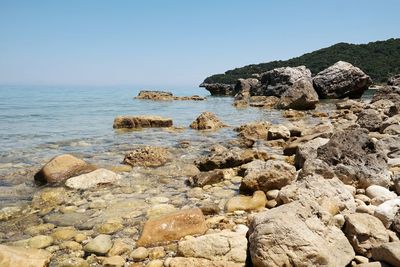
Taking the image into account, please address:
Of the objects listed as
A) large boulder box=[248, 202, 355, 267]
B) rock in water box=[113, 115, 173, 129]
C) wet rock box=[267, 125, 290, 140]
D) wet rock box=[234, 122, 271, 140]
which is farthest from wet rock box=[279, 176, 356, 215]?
rock in water box=[113, 115, 173, 129]

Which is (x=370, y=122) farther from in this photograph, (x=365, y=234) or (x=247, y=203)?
(x=365, y=234)

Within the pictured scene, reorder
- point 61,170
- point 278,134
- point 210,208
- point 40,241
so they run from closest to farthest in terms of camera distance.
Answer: point 40,241 → point 210,208 → point 61,170 → point 278,134

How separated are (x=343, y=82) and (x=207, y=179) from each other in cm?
3395

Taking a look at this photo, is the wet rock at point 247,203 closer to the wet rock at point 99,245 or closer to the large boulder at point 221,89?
the wet rock at point 99,245

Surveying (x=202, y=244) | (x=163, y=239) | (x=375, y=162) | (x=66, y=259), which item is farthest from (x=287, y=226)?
(x=375, y=162)

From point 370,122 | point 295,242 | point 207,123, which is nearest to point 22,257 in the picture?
point 295,242

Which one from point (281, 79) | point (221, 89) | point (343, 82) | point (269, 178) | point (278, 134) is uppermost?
point (281, 79)

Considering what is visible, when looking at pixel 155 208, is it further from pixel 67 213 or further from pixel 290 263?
pixel 290 263

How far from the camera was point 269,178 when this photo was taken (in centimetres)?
608

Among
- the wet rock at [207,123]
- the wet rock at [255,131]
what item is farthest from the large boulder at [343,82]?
the wet rock at [255,131]

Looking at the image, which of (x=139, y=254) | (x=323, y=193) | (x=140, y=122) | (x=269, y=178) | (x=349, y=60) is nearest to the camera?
(x=139, y=254)

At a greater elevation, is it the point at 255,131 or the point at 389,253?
the point at 389,253

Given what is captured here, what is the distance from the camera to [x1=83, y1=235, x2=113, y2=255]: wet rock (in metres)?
4.16

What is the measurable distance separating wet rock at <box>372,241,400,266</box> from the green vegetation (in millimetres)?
83967
